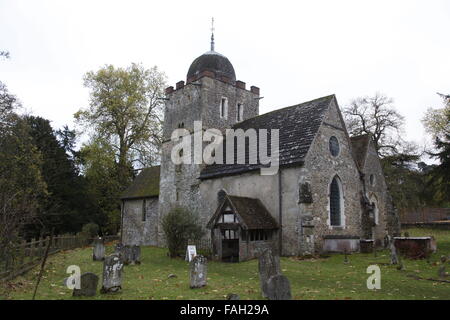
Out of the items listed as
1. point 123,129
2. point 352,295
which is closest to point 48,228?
point 123,129

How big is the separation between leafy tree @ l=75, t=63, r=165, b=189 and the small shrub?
18.3 meters

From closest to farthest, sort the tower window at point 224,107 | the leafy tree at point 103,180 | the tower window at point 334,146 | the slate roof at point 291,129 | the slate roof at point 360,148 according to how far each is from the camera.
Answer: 1. the slate roof at point 291,129
2. the tower window at point 334,146
3. the slate roof at point 360,148
4. the tower window at point 224,107
5. the leafy tree at point 103,180

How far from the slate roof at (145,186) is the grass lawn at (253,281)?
13.6 metres

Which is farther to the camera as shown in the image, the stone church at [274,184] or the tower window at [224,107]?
the tower window at [224,107]

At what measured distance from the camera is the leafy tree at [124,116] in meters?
37.1

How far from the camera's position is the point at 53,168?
31734mm

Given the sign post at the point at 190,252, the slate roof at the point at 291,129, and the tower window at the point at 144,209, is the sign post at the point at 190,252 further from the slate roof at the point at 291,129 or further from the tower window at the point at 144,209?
the tower window at the point at 144,209

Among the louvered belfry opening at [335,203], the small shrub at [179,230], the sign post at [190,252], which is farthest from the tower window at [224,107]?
the sign post at [190,252]

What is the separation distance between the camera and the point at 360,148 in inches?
1016

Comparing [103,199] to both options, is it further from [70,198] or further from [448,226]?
[448,226]

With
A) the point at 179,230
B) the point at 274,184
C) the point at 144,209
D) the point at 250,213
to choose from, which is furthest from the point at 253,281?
the point at 144,209

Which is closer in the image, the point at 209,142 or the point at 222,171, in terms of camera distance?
the point at 222,171

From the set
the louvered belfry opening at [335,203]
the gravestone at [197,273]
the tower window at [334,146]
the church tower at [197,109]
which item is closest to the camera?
the gravestone at [197,273]
